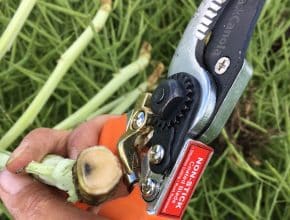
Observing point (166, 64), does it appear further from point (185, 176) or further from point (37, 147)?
point (185, 176)

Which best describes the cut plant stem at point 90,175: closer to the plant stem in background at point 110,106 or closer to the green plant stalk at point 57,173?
the green plant stalk at point 57,173

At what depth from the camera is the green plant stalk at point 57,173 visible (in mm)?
745

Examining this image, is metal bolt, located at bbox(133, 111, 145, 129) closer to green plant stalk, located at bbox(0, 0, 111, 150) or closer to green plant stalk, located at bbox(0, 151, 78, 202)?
green plant stalk, located at bbox(0, 151, 78, 202)

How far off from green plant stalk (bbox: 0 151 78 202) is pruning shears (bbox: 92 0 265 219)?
0.06 meters

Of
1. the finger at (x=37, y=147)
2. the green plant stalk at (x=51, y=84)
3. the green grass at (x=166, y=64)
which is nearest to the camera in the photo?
the finger at (x=37, y=147)

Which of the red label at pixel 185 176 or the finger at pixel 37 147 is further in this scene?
the finger at pixel 37 147

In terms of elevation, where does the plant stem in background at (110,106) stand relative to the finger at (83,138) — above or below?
below

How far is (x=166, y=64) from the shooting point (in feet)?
4.45

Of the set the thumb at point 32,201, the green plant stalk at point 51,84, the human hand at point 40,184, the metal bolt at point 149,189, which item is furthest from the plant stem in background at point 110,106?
the metal bolt at point 149,189

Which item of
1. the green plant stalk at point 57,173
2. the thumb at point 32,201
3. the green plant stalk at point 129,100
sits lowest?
the green plant stalk at point 129,100

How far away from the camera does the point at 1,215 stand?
46.2 inches

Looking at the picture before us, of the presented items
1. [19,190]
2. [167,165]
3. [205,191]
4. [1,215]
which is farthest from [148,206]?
[1,215]

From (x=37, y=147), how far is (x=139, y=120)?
0.16 meters

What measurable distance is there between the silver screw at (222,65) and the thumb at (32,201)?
0.71 ft
